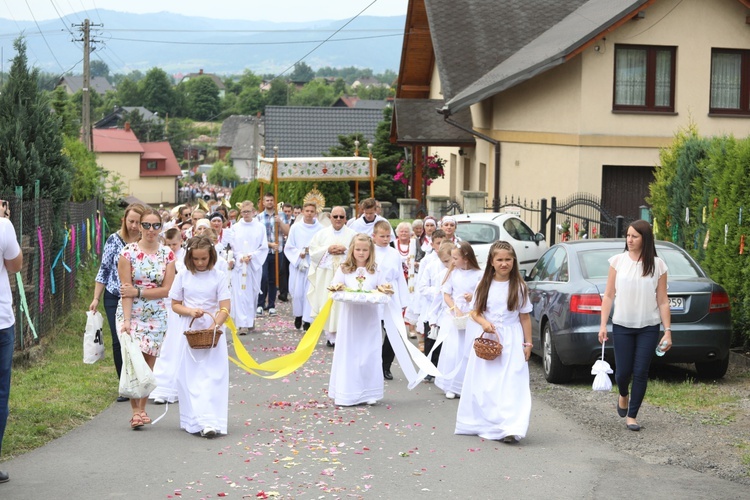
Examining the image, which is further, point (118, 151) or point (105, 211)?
point (118, 151)

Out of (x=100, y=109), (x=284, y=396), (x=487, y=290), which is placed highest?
(x=100, y=109)

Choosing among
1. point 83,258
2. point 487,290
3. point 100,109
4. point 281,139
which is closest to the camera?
point 487,290

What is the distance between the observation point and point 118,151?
11300cm

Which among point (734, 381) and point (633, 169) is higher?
point (633, 169)

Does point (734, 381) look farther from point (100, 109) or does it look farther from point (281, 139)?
point (100, 109)

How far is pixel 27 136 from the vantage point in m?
15.9

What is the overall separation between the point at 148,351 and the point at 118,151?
10578 cm

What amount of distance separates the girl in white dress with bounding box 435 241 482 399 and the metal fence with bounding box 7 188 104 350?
4.52 metres

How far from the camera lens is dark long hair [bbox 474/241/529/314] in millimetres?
9961

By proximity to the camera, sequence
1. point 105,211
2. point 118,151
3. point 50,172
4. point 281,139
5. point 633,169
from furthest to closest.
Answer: point 118,151, point 281,139, point 105,211, point 633,169, point 50,172

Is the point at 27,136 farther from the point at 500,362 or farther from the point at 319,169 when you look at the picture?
the point at 319,169

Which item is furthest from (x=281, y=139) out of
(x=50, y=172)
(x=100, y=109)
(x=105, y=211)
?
(x=100, y=109)

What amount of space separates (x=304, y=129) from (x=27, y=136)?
54.2 meters

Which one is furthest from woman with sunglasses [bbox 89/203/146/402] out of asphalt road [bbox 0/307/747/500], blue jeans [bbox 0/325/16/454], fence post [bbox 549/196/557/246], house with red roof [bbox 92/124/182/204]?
house with red roof [bbox 92/124/182/204]
